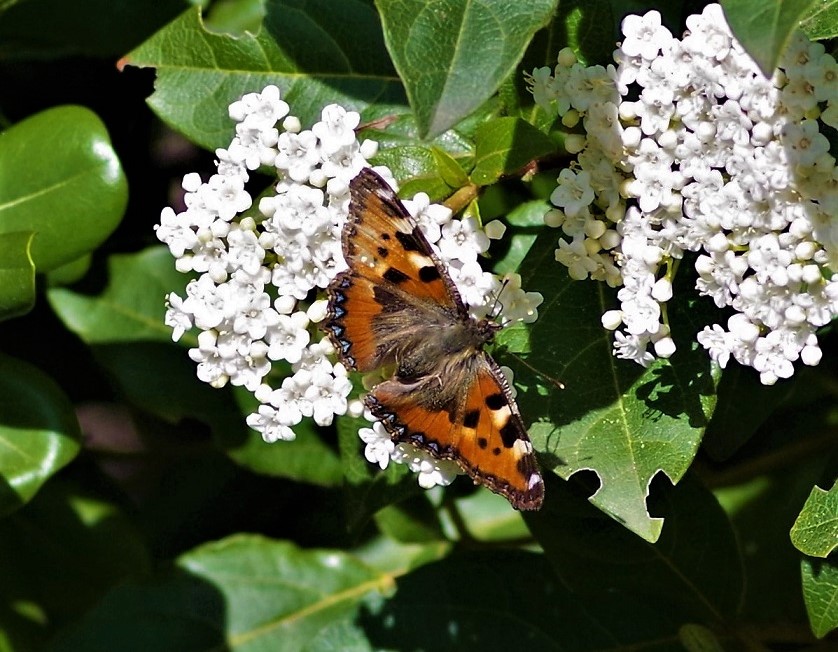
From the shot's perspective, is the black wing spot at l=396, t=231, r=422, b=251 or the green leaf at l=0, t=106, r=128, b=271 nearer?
the black wing spot at l=396, t=231, r=422, b=251

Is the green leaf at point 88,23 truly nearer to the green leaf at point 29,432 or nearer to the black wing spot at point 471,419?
the green leaf at point 29,432

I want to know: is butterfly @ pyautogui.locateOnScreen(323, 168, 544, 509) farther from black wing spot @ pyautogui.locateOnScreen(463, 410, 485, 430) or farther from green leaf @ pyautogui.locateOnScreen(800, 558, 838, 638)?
green leaf @ pyautogui.locateOnScreen(800, 558, 838, 638)

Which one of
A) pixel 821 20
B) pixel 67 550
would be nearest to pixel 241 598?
pixel 67 550

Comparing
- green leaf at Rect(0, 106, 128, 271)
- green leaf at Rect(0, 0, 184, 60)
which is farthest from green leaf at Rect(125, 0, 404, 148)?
green leaf at Rect(0, 0, 184, 60)

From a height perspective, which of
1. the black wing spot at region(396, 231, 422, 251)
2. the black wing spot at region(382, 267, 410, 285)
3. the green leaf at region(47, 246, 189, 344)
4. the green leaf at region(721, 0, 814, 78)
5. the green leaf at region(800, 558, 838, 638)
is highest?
the green leaf at region(721, 0, 814, 78)

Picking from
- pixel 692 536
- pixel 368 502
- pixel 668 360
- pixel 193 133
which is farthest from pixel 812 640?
pixel 193 133
